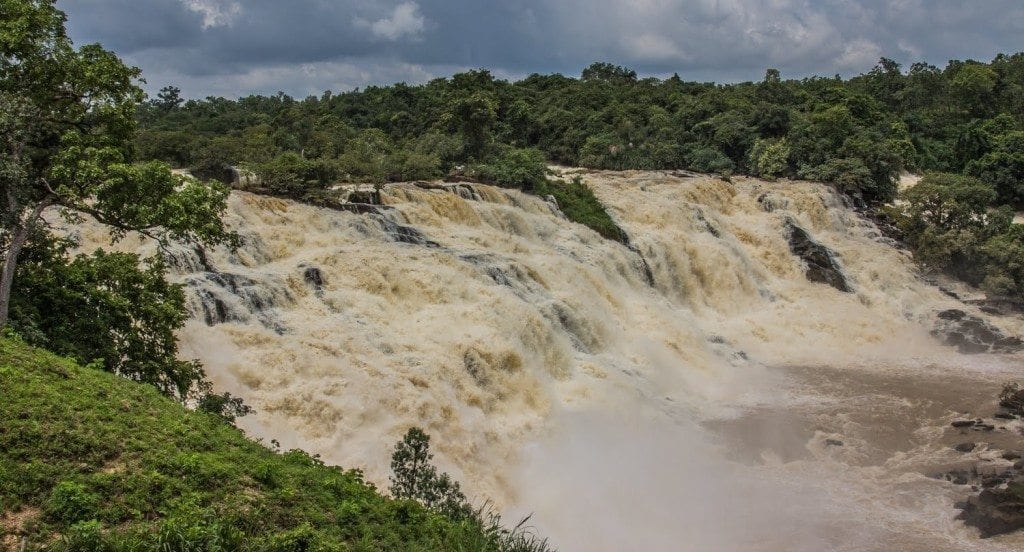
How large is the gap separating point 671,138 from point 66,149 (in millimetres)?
39303

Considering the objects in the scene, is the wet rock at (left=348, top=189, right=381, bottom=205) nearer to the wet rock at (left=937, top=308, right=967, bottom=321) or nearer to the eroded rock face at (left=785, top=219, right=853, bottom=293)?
the eroded rock face at (left=785, top=219, right=853, bottom=293)

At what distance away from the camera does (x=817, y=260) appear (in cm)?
2697

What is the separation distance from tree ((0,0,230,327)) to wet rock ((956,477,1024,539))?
41.5ft

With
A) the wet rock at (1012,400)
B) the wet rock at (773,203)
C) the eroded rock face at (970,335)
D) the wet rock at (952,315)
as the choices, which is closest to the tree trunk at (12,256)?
the wet rock at (1012,400)

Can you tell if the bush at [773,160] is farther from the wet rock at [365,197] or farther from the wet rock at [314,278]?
the wet rock at [314,278]

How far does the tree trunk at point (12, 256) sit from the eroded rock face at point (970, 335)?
80.1 ft

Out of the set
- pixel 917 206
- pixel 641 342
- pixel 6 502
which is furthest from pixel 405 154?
pixel 6 502

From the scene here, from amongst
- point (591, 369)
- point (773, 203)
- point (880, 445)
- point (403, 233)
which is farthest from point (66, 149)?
point (773, 203)

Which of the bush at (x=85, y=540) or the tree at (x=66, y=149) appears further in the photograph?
the tree at (x=66, y=149)

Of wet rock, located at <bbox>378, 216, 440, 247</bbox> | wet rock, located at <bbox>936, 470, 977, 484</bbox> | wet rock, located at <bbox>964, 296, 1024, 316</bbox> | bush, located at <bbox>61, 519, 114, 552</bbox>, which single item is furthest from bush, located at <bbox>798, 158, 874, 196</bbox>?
bush, located at <bbox>61, 519, 114, 552</bbox>

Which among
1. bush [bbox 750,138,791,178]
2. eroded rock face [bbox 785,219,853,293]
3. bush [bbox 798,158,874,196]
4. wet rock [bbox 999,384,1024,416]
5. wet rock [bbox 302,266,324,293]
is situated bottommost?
wet rock [bbox 302,266,324,293]

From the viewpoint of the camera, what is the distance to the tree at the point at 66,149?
28.8 feet

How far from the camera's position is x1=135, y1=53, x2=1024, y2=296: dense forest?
26984mm

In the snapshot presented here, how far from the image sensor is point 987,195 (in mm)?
29688
